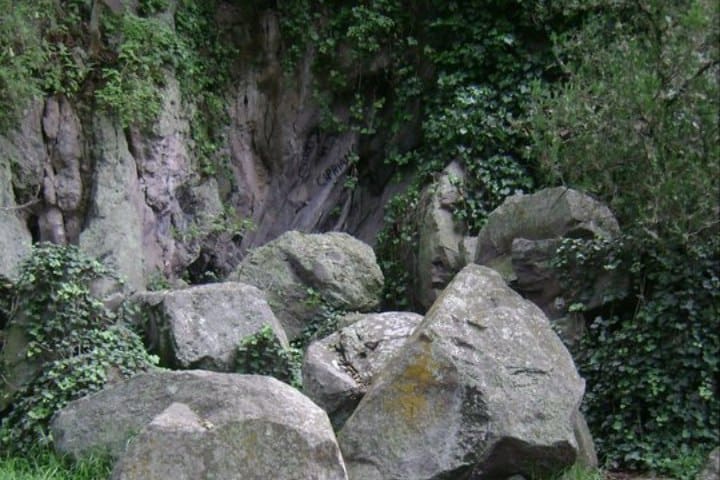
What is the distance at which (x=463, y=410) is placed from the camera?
253 inches

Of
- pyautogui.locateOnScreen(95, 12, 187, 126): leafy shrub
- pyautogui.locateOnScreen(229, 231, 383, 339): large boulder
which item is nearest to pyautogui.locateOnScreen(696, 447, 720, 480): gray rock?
pyautogui.locateOnScreen(229, 231, 383, 339): large boulder

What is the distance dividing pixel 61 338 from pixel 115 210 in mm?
2014

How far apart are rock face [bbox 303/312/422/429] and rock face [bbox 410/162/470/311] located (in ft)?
7.82

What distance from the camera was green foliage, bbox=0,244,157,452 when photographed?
780cm

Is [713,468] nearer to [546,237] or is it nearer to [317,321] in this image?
[546,237]

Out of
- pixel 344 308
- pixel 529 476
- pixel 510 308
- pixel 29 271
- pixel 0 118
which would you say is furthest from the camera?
pixel 344 308

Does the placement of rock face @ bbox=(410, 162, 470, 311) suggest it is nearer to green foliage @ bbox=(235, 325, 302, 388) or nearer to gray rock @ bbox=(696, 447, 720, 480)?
green foliage @ bbox=(235, 325, 302, 388)

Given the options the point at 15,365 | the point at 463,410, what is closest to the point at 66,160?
the point at 15,365

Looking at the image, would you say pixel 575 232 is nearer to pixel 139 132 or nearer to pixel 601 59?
pixel 601 59

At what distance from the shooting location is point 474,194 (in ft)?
35.7

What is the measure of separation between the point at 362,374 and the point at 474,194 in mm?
4155

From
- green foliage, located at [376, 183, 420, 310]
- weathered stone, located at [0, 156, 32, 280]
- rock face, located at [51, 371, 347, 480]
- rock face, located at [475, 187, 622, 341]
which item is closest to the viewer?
rock face, located at [51, 371, 347, 480]

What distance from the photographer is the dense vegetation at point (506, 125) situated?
6.81m

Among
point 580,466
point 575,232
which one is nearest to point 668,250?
point 575,232
